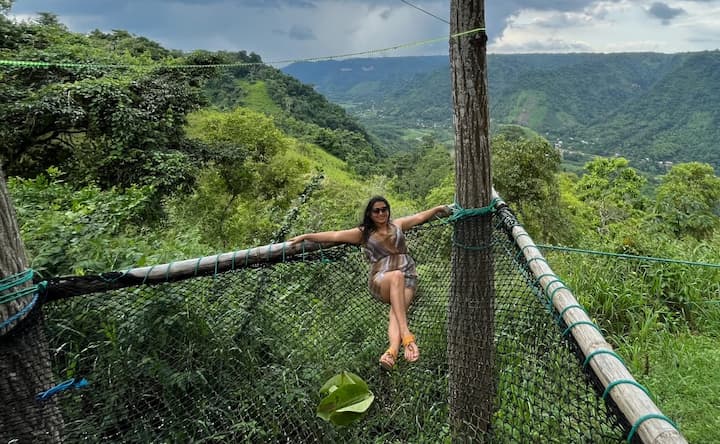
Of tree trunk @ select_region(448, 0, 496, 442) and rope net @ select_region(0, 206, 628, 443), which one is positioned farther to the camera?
tree trunk @ select_region(448, 0, 496, 442)

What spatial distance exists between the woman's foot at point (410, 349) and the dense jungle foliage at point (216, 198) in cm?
127

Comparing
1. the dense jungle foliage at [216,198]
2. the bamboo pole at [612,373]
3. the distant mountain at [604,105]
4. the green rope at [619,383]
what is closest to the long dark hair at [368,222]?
the dense jungle foliage at [216,198]

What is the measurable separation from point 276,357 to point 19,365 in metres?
1.07

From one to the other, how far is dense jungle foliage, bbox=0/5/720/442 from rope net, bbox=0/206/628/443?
0.45 m

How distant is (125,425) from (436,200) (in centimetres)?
1130

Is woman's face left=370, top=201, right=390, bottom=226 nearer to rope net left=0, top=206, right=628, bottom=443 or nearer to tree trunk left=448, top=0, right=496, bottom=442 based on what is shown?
rope net left=0, top=206, right=628, bottom=443

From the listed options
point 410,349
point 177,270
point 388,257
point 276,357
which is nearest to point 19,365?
point 177,270

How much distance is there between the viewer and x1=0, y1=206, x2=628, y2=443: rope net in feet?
5.83

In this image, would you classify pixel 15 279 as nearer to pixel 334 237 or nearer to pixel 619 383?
pixel 334 237

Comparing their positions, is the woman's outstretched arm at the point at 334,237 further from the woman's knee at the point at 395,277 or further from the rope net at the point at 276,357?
the woman's knee at the point at 395,277

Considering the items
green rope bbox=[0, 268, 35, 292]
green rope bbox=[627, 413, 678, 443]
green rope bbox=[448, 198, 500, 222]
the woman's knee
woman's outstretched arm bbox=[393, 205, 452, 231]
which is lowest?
the woman's knee

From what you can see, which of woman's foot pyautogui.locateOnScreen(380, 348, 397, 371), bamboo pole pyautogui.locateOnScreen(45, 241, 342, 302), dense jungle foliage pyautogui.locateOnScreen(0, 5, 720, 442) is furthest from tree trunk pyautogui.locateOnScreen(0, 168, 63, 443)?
woman's foot pyautogui.locateOnScreen(380, 348, 397, 371)

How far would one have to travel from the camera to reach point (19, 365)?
1455mm

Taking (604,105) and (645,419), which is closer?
(645,419)
